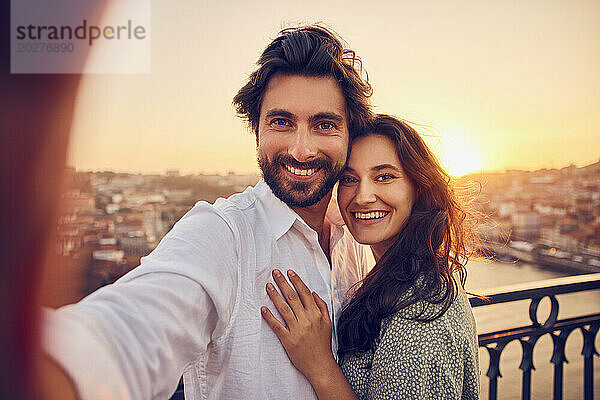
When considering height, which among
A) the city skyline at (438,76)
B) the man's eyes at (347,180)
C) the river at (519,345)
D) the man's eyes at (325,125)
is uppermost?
the city skyline at (438,76)

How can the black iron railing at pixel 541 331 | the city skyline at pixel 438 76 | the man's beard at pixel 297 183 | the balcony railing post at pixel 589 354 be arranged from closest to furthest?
1. the man's beard at pixel 297 183
2. the black iron railing at pixel 541 331
3. the balcony railing post at pixel 589 354
4. the city skyline at pixel 438 76

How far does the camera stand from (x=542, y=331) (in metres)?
1.85

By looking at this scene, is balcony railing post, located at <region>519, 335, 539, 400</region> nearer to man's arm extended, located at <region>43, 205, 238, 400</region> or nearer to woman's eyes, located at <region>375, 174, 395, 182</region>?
woman's eyes, located at <region>375, 174, 395, 182</region>

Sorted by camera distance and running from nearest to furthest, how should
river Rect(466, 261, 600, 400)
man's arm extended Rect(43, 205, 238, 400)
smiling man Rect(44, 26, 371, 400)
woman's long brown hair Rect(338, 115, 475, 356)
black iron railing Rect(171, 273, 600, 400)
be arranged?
man's arm extended Rect(43, 205, 238, 400), smiling man Rect(44, 26, 371, 400), woman's long brown hair Rect(338, 115, 475, 356), black iron railing Rect(171, 273, 600, 400), river Rect(466, 261, 600, 400)

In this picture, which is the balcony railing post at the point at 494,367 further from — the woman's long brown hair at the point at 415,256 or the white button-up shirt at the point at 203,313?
the white button-up shirt at the point at 203,313

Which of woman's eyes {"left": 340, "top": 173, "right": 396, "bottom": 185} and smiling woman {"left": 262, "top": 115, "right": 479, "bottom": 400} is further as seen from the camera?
woman's eyes {"left": 340, "top": 173, "right": 396, "bottom": 185}

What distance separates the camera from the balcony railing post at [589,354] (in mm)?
2025

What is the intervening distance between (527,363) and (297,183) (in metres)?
1.27

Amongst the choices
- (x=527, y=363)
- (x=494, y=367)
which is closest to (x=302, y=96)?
(x=494, y=367)

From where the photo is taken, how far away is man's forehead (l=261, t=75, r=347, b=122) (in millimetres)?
1428

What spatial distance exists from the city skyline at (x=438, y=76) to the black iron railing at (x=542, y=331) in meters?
2.42

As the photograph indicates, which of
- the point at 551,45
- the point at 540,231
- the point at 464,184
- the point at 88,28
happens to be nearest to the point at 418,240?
the point at 464,184

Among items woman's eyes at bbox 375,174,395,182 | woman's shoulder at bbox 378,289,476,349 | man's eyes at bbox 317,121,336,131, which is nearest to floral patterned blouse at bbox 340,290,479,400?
woman's shoulder at bbox 378,289,476,349

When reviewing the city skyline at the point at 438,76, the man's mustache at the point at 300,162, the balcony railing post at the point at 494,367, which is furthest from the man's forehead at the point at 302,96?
the city skyline at the point at 438,76
